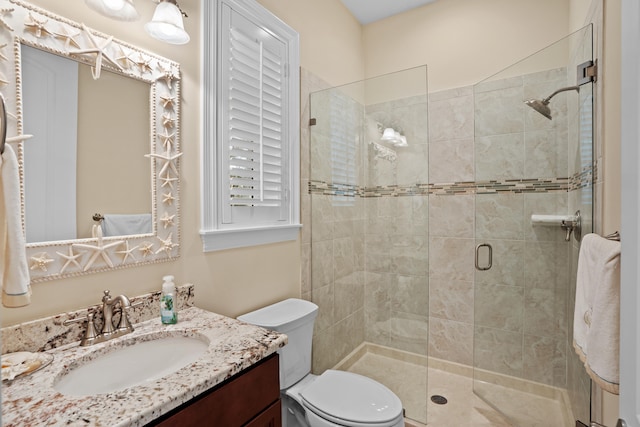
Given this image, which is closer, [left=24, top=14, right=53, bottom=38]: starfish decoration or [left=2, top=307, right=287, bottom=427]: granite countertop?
[left=2, top=307, right=287, bottom=427]: granite countertop

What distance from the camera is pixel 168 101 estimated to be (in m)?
1.41

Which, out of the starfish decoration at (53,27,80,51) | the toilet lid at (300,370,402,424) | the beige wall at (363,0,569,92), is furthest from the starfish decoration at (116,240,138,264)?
the beige wall at (363,0,569,92)

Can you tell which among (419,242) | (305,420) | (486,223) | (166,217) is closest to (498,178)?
(486,223)

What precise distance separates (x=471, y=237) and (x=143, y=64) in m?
2.33

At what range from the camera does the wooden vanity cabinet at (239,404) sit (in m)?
0.90

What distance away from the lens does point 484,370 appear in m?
2.23

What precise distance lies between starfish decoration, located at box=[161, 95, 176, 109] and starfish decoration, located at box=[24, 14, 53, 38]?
405 mm

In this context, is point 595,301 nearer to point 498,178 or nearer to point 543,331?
point 543,331

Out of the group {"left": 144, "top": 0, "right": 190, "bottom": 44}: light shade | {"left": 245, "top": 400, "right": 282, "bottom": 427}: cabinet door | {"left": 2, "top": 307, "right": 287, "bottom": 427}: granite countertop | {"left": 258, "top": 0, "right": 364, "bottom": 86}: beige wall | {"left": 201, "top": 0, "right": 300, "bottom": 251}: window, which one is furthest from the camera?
{"left": 258, "top": 0, "right": 364, "bottom": 86}: beige wall

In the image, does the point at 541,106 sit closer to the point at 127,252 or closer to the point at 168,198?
the point at 168,198

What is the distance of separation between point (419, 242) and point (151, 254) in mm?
1476

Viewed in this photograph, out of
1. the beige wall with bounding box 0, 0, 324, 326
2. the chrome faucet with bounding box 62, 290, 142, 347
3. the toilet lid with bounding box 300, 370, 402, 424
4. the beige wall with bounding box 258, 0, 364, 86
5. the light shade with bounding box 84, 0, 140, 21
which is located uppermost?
the beige wall with bounding box 258, 0, 364, 86

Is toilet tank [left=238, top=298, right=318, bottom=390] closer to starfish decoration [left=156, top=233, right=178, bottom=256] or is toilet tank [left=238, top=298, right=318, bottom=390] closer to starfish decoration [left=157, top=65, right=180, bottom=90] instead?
starfish decoration [left=156, top=233, right=178, bottom=256]

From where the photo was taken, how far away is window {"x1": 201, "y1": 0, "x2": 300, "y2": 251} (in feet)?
5.23
